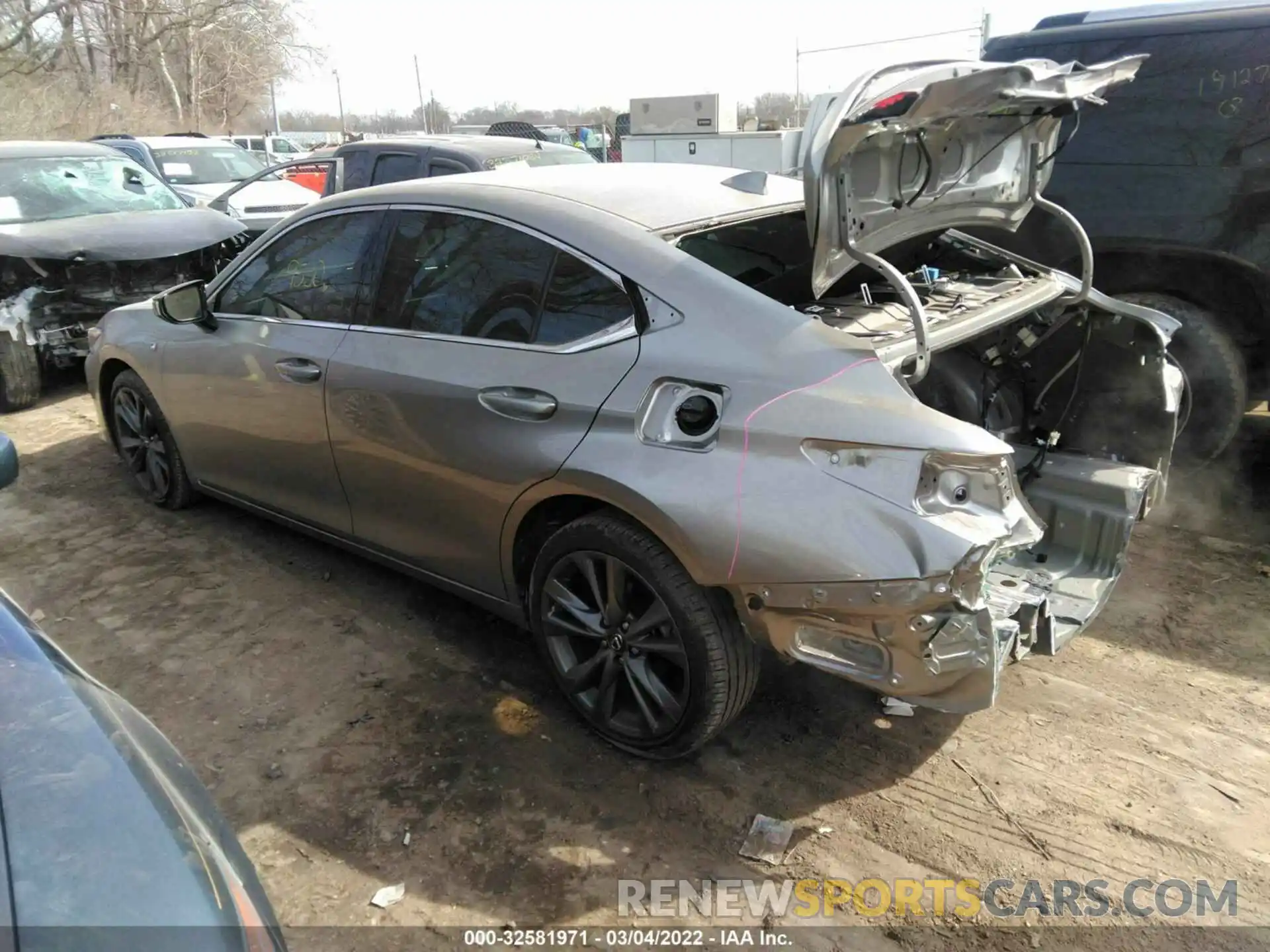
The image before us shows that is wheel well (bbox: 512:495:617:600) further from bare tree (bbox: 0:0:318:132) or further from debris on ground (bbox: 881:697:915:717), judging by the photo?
bare tree (bbox: 0:0:318:132)

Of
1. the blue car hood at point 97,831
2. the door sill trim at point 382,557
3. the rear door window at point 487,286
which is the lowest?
the door sill trim at point 382,557

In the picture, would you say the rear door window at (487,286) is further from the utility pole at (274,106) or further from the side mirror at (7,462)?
the utility pole at (274,106)

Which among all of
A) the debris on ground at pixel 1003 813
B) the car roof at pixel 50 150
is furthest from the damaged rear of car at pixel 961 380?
the car roof at pixel 50 150

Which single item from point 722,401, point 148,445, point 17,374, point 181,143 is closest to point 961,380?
point 722,401

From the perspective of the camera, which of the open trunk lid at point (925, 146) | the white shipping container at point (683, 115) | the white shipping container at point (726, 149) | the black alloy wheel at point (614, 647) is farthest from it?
the white shipping container at point (683, 115)

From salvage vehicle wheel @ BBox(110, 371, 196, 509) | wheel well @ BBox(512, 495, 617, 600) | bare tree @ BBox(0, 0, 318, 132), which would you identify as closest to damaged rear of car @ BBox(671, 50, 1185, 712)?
wheel well @ BBox(512, 495, 617, 600)

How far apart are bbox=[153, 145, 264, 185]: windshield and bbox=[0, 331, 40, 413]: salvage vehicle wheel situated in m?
6.68

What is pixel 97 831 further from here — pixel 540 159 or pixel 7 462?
pixel 540 159

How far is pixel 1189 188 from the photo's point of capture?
4.35 metres

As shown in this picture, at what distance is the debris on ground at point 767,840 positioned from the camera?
2.47 metres

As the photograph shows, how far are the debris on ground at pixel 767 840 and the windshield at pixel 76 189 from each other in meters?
7.22

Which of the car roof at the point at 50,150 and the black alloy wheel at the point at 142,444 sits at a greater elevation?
the car roof at the point at 50,150

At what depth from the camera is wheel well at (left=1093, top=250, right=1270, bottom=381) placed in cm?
437

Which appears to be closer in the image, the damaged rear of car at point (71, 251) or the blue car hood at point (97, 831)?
the blue car hood at point (97, 831)
